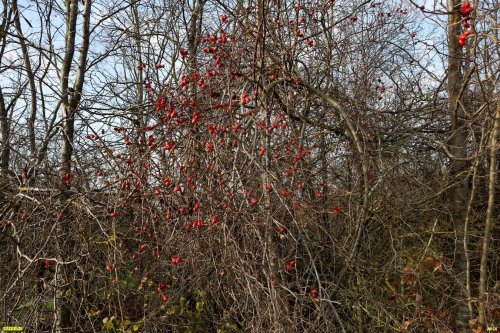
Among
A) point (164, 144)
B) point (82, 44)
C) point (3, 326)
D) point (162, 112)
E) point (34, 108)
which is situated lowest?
point (3, 326)

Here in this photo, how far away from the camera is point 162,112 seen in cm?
277

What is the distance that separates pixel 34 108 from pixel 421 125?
3656 mm

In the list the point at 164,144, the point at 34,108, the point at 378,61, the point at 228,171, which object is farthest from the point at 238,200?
the point at 378,61

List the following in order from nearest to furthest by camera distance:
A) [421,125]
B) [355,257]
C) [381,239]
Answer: [355,257] → [381,239] → [421,125]

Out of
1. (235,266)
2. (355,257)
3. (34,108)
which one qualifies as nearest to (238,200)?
(235,266)

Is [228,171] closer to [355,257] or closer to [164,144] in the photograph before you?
[164,144]

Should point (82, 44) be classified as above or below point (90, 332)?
above

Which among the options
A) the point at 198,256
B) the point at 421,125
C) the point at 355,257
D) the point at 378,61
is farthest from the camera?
the point at 378,61

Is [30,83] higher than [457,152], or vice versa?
[30,83]

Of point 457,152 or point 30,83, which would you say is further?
point 30,83

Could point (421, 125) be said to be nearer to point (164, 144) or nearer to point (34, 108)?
point (164, 144)

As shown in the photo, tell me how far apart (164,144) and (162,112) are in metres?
0.24

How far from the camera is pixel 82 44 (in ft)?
12.9

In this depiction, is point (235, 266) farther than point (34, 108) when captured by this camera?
No
